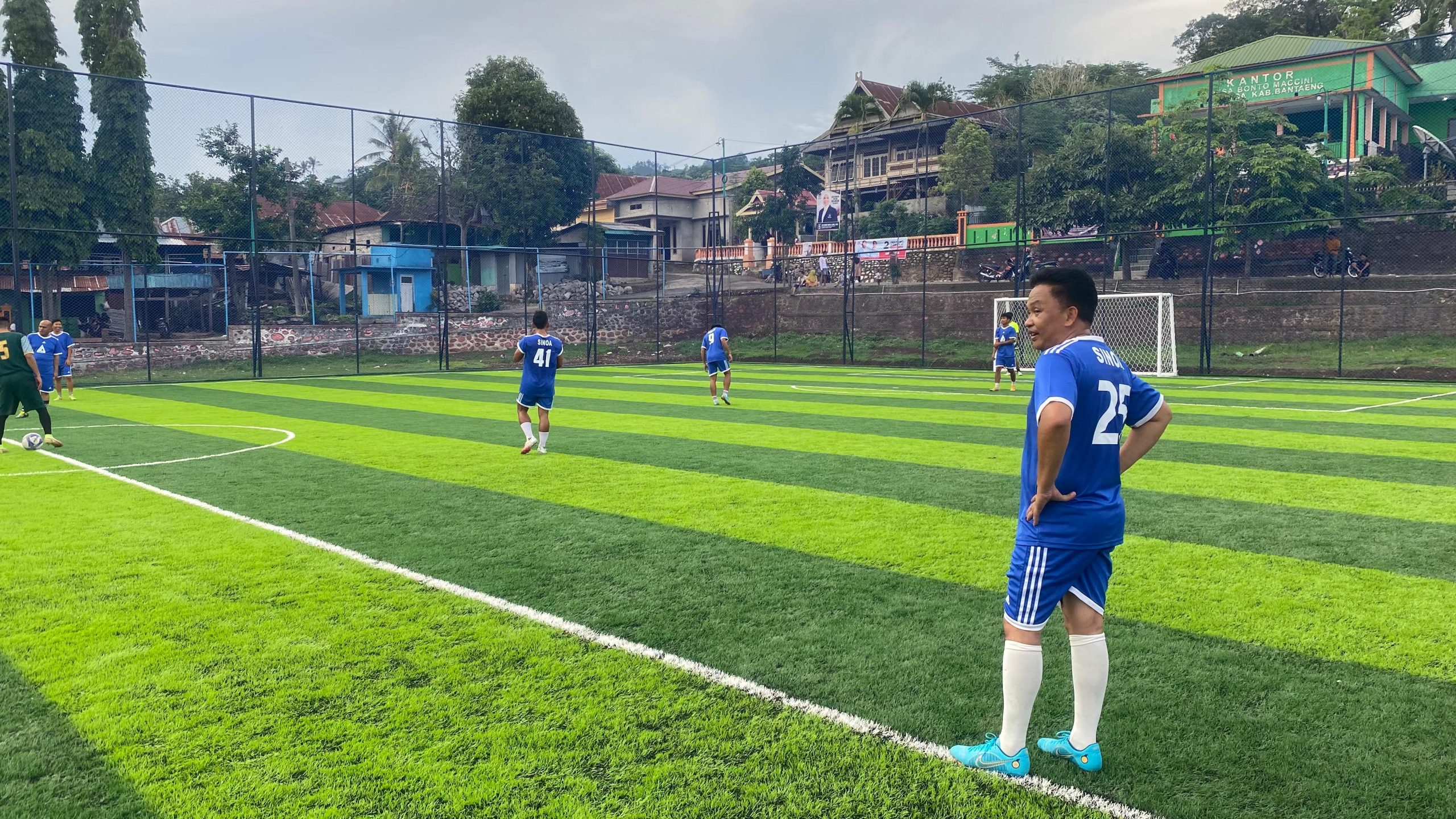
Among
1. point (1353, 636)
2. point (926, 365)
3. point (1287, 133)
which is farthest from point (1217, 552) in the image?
point (1287, 133)

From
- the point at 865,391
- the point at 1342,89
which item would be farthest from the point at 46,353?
the point at 1342,89

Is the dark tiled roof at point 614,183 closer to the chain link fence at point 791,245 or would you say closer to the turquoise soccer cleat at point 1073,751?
the chain link fence at point 791,245

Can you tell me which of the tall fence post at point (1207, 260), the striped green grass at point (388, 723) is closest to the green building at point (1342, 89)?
the tall fence post at point (1207, 260)

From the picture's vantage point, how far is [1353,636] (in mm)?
5027

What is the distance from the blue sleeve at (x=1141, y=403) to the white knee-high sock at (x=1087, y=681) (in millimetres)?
818

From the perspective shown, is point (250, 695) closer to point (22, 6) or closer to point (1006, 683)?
point (1006, 683)

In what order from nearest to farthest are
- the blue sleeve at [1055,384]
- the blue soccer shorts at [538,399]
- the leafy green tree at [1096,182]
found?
the blue sleeve at [1055,384] < the blue soccer shorts at [538,399] < the leafy green tree at [1096,182]

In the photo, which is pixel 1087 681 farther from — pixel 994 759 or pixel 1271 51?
pixel 1271 51

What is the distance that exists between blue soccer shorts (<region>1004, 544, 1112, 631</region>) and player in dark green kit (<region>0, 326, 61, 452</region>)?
12.6 meters

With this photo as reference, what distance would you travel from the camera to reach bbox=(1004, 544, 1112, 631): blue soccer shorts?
344 centimetres

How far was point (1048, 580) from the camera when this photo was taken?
11.3 feet

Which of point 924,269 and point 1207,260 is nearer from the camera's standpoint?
point 1207,260

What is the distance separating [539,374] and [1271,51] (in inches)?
1542

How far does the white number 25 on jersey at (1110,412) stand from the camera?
134 inches
